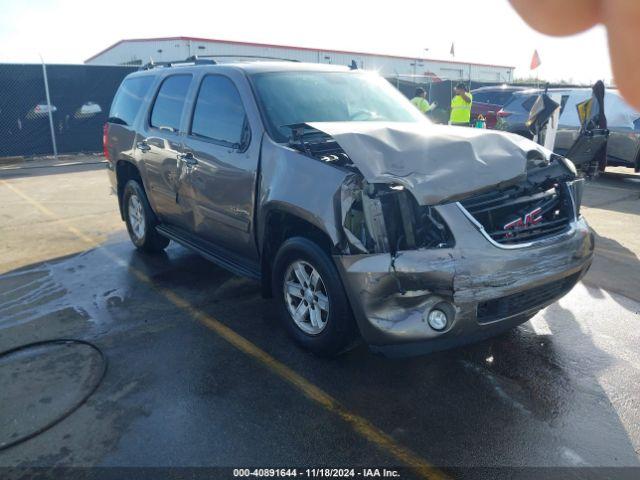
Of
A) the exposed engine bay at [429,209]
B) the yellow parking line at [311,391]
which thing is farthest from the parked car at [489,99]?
the yellow parking line at [311,391]

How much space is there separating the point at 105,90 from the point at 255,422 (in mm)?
15502

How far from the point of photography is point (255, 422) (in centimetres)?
299

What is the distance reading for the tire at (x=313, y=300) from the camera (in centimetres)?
329

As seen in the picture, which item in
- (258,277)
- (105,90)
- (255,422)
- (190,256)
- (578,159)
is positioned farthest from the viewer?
(105,90)

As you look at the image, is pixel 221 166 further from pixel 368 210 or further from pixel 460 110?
pixel 460 110

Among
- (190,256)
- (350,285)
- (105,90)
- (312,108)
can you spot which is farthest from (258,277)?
(105,90)

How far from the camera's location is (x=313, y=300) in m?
3.58

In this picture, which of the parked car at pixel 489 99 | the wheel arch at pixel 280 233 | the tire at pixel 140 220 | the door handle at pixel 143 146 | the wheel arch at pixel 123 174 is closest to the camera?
the wheel arch at pixel 280 233

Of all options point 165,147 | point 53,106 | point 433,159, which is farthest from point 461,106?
point 53,106

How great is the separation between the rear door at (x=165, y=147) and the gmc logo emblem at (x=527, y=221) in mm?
2959

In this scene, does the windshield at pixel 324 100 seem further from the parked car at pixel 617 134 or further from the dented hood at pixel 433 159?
the parked car at pixel 617 134

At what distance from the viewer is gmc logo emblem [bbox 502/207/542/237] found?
3277 millimetres

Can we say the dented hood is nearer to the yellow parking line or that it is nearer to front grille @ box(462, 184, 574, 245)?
front grille @ box(462, 184, 574, 245)

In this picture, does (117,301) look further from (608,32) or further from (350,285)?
(608,32)
